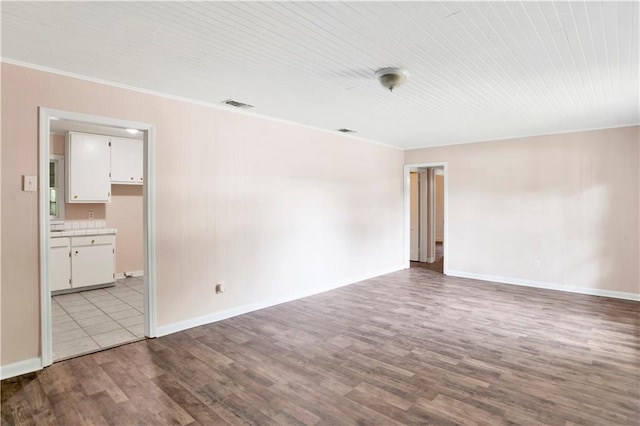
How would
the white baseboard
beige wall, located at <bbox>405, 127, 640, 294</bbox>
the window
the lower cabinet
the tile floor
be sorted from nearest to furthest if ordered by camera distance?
the tile floor < beige wall, located at <bbox>405, 127, 640, 294</bbox> < the lower cabinet < the window < the white baseboard

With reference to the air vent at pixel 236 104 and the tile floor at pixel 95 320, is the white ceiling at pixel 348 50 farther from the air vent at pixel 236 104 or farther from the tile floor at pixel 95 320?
the tile floor at pixel 95 320

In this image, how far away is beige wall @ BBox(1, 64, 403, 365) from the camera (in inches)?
115

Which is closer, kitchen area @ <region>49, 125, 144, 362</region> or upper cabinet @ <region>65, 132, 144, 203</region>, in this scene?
kitchen area @ <region>49, 125, 144, 362</region>

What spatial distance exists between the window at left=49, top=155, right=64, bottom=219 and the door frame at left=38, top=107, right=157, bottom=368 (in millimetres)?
3315

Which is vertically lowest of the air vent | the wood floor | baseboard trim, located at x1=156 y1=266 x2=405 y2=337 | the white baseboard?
the wood floor

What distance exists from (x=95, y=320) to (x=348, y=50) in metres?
4.12

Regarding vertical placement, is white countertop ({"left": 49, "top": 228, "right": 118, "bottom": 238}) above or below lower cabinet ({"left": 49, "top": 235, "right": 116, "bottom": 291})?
above

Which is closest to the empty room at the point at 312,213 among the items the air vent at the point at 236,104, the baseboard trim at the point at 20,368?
the baseboard trim at the point at 20,368

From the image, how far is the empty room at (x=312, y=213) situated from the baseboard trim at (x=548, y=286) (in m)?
0.03

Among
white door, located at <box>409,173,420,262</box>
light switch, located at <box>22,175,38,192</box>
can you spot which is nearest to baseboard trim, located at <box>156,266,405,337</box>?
light switch, located at <box>22,175,38,192</box>

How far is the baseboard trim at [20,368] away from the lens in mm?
2822

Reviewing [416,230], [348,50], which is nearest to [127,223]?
[348,50]

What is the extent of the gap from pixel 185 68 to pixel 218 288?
245 centimetres

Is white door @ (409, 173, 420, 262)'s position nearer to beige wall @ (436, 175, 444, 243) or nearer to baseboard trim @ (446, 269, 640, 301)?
baseboard trim @ (446, 269, 640, 301)
